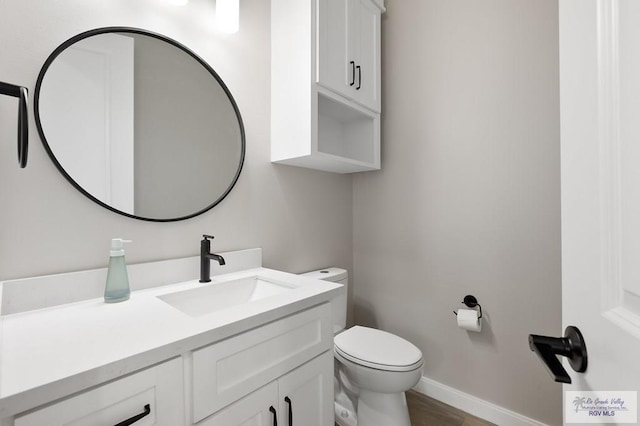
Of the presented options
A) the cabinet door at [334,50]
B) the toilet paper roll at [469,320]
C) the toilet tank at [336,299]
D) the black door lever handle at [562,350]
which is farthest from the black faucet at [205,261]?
the toilet paper roll at [469,320]

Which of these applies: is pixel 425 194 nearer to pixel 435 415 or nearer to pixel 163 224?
pixel 435 415

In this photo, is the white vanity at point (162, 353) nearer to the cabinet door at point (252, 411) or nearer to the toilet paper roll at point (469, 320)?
the cabinet door at point (252, 411)

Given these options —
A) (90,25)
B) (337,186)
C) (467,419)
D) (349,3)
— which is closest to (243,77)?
(90,25)

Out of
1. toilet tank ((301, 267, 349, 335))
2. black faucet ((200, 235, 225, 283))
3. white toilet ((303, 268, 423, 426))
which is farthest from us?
toilet tank ((301, 267, 349, 335))

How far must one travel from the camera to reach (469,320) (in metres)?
1.54

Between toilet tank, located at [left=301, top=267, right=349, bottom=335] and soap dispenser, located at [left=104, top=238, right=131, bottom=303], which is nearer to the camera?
soap dispenser, located at [left=104, top=238, right=131, bottom=303]

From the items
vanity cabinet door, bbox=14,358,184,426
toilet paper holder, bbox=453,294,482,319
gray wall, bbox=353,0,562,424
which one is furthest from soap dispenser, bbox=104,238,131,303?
toilet paper holder, bbox=453,294,482,319

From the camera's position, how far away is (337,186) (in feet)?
6.62

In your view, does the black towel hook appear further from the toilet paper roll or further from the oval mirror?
the toilet paper roll

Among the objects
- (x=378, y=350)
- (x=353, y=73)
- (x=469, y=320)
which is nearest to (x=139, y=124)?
(x=353, y=73)

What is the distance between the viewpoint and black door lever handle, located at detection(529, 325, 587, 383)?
41cm

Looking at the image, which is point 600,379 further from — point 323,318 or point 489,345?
point 489,345

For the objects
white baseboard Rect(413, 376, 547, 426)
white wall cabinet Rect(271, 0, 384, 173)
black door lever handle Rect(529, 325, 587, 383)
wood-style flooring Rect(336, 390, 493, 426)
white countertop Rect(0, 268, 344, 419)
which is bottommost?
wood-style flooring Rect(336, 390, 493, 426)

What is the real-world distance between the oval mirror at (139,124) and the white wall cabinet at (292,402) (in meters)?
0.76
